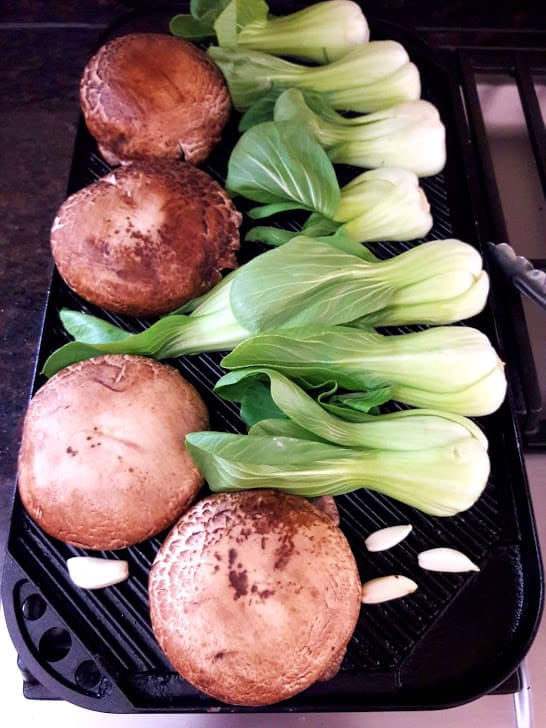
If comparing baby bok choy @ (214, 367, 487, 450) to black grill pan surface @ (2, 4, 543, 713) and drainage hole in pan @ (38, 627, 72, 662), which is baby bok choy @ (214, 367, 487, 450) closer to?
black grill pan surface @ (2, 4, 543, 713)

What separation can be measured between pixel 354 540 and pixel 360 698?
0.75 ft

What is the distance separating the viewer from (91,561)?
99 centimetres

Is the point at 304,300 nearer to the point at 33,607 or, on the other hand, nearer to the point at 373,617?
the point at 373,617

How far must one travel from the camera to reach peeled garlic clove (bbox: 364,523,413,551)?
1.02m

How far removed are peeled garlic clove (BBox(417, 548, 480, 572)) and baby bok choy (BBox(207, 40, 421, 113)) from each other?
935mm

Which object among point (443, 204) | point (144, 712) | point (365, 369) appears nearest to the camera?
point (144, 712)

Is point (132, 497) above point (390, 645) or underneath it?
above

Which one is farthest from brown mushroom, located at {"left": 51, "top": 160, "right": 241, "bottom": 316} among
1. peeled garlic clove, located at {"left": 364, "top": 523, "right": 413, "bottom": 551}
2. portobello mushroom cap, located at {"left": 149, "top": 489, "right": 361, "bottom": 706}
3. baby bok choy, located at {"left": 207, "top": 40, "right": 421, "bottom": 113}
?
peeled garlic clove, located at {"left": 364, "top": 523, "right": 413, "bottom": 551}

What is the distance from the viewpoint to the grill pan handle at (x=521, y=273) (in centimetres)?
118

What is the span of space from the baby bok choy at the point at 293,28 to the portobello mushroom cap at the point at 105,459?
832 millimetres

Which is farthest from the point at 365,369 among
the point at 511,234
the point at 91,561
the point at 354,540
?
the point at 511,234

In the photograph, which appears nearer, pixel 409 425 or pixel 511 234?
pixel 409 425

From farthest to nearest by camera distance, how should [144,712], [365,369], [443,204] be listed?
[443,204] < [365,369] < [144,712]

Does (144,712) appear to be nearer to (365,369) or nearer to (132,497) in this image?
(132,497)
